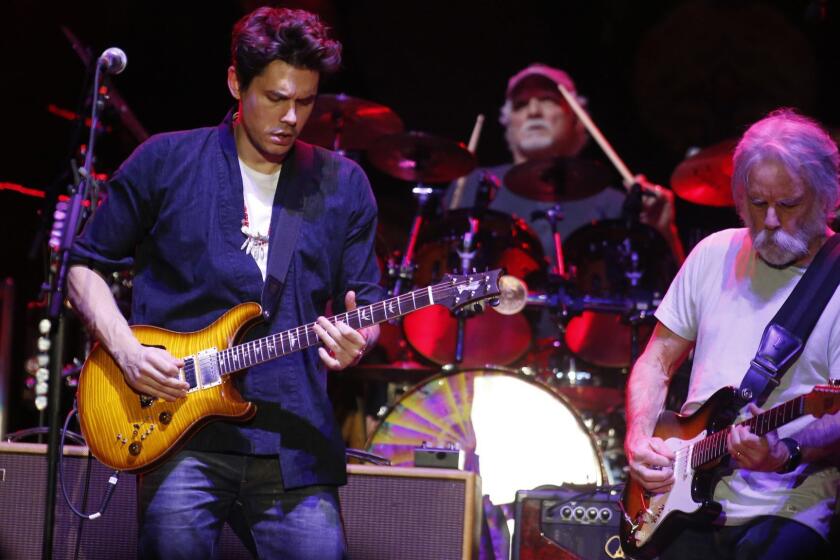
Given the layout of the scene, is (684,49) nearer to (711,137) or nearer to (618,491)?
(711,137)

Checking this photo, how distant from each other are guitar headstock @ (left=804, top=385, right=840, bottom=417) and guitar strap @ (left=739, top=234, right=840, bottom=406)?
10.4 inches

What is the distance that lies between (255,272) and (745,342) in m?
1.67

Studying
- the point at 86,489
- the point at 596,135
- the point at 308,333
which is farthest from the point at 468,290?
the point at 596,135

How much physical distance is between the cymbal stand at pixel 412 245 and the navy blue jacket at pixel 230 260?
2.34 meters

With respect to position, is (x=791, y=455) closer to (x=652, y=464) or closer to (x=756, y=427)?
(x=756, y=427)

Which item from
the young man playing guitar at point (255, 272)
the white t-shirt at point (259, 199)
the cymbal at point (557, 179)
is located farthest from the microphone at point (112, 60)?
the cymbal at point (557, 179)

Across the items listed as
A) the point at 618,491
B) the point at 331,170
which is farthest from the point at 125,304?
the point at 618,491

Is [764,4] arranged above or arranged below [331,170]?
above

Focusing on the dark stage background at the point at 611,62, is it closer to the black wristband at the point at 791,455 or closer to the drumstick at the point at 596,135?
the drumstick at the point at 596,135

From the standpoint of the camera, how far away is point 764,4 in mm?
7609

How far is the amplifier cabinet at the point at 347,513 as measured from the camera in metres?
3.49

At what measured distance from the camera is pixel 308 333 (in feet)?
9.99

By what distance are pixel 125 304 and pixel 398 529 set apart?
8.81ft

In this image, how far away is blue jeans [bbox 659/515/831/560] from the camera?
3.01 meters
